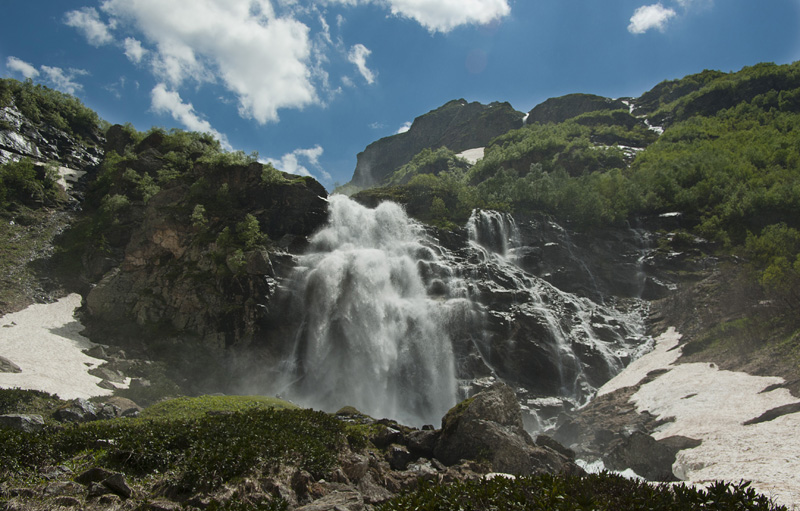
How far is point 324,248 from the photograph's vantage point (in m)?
43.2

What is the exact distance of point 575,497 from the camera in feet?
28.2

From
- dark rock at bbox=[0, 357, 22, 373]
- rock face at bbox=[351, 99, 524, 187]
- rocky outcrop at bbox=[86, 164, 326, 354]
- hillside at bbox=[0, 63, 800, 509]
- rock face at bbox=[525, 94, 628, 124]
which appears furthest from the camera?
rock face at bbox=[351, 99, 524, 187]

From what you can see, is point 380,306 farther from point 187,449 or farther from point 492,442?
point 187,449

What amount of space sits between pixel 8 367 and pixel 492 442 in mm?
30139

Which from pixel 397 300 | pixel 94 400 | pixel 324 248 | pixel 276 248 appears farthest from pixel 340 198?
pixel 94 400

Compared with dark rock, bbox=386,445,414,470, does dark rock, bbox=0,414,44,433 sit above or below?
above

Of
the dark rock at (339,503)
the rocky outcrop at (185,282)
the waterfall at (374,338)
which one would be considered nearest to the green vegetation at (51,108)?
the rocky outcrop at (185,282)

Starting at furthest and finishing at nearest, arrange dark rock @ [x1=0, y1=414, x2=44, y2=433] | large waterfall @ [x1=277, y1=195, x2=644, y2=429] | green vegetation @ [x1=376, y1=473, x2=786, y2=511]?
large waterfall @ [x1=277, y1=195, x2=644, y2=429]
dark rock @ [x1=0, y1=414, x2=44, y2=433]
green vegetation @ [x1=376, y1=473, x2=786, y2=511]

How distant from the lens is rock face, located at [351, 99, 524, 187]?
130625 mm

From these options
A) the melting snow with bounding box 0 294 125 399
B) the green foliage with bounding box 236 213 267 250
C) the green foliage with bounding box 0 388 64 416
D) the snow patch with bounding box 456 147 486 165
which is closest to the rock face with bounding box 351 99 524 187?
the snow patch with bounding box 456 147 486 165

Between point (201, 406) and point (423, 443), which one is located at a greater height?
point (201, 406)

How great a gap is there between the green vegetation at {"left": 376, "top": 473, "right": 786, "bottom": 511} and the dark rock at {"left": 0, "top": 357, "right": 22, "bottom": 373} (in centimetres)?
2989

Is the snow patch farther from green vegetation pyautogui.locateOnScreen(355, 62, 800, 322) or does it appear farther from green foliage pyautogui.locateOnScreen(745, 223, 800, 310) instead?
green foliage pyautogui.locateOnScreen(745, 223, 800, 310)

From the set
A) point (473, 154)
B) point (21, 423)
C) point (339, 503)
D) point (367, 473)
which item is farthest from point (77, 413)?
point (473, 154)
